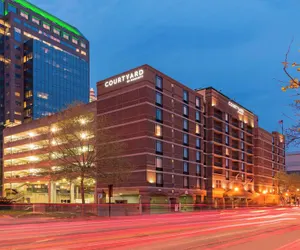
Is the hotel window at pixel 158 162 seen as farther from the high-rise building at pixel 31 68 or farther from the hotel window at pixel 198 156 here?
the high-rise building at pixel 31 68

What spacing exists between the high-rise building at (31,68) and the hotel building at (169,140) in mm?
46565

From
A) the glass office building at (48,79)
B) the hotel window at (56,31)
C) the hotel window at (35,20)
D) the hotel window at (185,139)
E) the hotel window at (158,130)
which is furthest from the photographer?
the hotel window at (56,31)

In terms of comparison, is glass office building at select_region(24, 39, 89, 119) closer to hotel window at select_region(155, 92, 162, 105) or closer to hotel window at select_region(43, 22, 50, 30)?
hotel window at select_region(43, 22, 50, 30)

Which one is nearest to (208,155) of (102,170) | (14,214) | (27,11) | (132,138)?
(132,138)

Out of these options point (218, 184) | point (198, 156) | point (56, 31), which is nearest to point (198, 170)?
point (198, 156)

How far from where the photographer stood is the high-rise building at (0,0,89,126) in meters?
144

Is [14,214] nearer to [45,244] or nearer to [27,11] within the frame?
[45,244]

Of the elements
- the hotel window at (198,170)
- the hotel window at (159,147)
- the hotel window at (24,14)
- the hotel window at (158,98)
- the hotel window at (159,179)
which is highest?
the hotel window at (24,14)

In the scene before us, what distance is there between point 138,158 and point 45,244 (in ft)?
151

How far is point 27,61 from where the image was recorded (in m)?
146

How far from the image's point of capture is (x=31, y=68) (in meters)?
146

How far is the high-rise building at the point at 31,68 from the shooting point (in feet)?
472

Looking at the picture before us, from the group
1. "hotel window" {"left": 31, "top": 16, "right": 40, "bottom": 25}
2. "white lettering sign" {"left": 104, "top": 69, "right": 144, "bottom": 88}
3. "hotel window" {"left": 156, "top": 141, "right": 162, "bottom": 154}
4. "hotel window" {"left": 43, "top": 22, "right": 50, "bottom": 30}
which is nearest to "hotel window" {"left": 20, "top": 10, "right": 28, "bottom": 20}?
"hotel window" {"left": 31, "top": 16, "right": 40, "bottom": 25}

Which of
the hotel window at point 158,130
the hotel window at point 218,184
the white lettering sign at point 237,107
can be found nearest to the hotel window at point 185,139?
the hotel window at point 158,130
